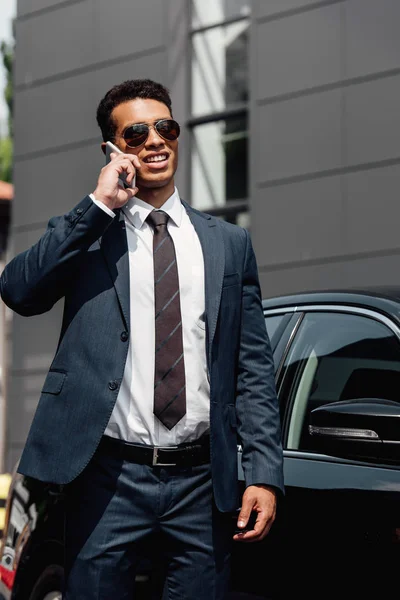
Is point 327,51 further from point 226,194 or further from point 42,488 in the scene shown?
point 42,488

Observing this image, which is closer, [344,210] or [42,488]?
[42,488]

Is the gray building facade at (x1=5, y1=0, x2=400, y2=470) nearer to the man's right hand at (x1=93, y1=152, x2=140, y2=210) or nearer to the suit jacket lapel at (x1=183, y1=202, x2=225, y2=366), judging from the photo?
the suit jacket lapel at (x1=183, y1=202, x2=225, y2=366)

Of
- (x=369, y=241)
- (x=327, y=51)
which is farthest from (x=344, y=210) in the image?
(x=327, y=51)

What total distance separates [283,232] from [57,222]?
1016cm

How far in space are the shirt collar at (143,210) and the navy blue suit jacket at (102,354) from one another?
0.13ft

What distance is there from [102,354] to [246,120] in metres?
11.3

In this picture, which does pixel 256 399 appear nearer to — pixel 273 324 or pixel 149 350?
pixel 149 350

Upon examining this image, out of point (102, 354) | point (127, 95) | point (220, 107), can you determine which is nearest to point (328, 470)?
point (102, 354)

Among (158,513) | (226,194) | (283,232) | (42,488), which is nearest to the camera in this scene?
(158,513)

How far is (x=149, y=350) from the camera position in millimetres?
2748

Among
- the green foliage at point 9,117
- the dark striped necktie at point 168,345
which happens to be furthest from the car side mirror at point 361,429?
the green foliage at point 9,117

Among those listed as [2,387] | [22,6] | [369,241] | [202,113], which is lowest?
[2,387]

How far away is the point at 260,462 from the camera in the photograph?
2.76m

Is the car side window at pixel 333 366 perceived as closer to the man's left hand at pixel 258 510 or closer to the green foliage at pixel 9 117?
the man's left hand at pixel 258 510
